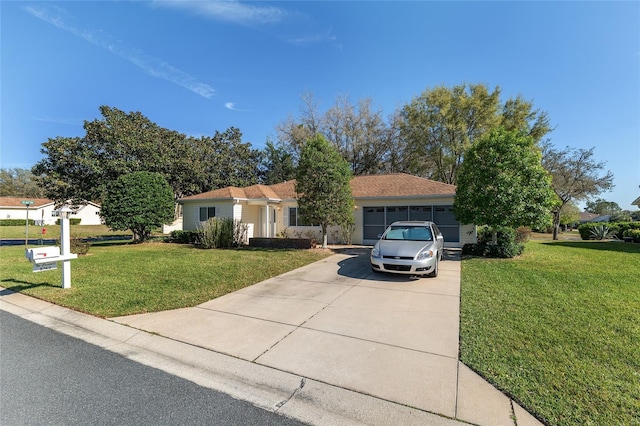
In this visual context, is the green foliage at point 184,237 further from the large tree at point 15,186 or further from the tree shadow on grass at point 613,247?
the large tree at point 15,186

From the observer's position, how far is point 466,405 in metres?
2.64

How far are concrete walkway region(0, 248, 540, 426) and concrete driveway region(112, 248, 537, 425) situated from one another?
0.01 metres

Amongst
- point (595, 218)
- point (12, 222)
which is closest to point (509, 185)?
point (12, 222)

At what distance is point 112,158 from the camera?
22.0 meters

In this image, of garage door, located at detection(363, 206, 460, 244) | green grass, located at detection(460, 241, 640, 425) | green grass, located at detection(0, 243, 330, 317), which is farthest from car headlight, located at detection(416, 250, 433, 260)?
garage door, located at detection(363, 206, 460, 244)

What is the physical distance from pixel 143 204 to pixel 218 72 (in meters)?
8.21

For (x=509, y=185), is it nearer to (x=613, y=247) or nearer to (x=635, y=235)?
(x=613, y=247)

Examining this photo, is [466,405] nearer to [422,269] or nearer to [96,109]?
[422,269]

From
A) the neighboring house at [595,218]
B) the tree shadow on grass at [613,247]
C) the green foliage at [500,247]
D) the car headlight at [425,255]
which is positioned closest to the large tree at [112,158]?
the car headlight at [425,255]

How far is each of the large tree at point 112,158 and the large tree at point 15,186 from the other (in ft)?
157

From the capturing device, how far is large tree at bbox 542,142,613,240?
23.6m

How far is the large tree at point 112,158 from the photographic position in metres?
21.1

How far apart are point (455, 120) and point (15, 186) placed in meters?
79.7

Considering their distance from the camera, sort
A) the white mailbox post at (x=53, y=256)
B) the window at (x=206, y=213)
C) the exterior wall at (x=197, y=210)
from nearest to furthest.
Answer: the white mailbox post at (x=53, y=256)
the exterior wall at (x=197, y=210)
the window at (x=206, y=213)
